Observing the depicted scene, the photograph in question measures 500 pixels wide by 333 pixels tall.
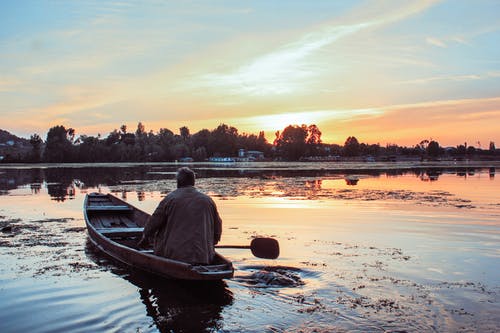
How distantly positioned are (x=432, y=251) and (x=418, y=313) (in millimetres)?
4956

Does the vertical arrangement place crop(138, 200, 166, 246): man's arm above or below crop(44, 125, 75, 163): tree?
below

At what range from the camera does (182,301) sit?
7551mm

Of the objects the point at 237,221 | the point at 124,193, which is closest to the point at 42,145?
the point at 124,193

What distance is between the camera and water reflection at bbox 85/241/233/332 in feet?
21.4

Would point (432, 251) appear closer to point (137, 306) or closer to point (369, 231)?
point (369, 231)

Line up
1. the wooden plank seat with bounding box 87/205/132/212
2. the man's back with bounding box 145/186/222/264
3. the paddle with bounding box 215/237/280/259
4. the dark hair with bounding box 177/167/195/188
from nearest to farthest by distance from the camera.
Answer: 1. the man's back with bounding box 145/186/222/264
2. the dark hair with bounding box 177/167/195/188
3. the paddle with bounding box 215/237/280/259
4. the wooden plank seat with bounding box 87/205/132/212

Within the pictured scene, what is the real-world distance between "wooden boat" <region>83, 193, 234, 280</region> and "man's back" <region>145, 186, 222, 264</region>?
24 cm

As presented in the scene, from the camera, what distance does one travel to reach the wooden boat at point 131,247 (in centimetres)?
758

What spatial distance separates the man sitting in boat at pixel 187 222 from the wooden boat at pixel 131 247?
9.8 inches

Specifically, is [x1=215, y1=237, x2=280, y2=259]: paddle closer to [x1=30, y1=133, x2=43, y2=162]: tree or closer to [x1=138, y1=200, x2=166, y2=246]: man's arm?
[x1=138, y1=200, x2=166, y2=246]: man's arm

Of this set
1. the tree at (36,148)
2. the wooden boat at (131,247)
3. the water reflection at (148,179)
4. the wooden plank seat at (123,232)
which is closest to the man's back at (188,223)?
the wooden boat at (131,247)

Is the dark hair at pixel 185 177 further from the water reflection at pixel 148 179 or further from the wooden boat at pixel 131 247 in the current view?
the water reflection at pixel 148 179

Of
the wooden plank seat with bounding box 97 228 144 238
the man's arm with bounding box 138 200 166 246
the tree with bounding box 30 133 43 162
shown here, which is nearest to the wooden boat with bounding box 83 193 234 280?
the wooden plank seat with bounding box 97 228 144 238

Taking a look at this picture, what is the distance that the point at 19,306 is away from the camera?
7.35 meters
